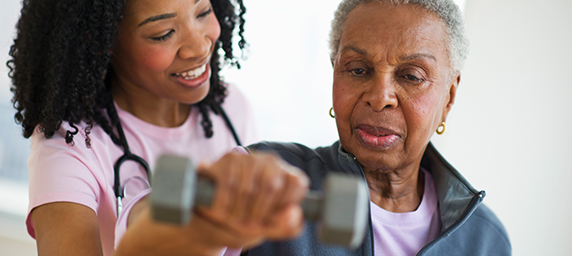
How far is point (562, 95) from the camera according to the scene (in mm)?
2107

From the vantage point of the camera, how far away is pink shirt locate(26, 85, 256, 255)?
1404mm

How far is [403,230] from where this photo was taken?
4.58 ft

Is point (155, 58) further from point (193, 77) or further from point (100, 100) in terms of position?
point (100, 100)

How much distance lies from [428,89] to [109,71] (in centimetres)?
116

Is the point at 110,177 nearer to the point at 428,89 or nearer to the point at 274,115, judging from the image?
the point at 428,89

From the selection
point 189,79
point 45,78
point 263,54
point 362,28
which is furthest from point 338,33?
point 263,54

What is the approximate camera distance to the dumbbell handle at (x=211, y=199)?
2.11 ft

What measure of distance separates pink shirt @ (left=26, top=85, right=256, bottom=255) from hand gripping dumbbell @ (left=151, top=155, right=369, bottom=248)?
2.91 ft

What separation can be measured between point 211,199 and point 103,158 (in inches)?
40.8

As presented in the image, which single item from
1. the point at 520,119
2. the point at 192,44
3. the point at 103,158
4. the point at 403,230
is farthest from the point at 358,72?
the point at 520,119

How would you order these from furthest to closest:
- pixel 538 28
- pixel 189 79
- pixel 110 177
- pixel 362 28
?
pixel 538 28 → pixel 189 79 → pixel 110 177 → pixel 362 28

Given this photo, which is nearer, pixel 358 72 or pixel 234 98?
pixel 358 72

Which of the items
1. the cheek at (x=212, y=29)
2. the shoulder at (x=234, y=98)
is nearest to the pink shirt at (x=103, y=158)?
the shoulder at (x=234, y=98)

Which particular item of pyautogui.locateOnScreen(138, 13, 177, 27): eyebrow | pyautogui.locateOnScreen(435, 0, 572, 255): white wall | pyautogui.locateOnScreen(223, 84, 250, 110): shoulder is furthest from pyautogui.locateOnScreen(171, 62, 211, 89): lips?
pyautogui.locateOnScreen(435, 0, 572, 255): white wall
